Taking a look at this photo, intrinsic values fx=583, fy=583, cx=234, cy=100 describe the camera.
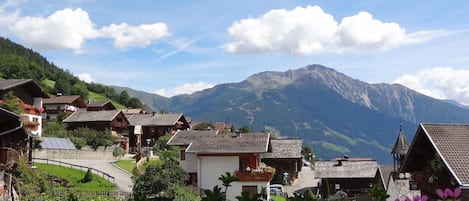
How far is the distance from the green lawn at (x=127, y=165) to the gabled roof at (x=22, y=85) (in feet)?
29.0

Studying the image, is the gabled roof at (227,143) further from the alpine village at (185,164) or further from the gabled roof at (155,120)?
the gabled roof at (155,120)

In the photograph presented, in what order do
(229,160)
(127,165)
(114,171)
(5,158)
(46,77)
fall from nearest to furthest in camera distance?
1. (5,158)
2. (229,160)
3. (114,171)
4. (127,165)
5. (46,77)

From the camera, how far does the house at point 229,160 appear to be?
129 ft

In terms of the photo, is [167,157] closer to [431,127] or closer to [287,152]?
[287,152]

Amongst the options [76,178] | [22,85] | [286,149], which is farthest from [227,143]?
[286,149]

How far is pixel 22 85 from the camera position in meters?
45.1

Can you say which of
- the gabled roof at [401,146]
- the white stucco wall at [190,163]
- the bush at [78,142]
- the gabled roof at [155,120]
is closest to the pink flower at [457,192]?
the gabled roof at [401,146]

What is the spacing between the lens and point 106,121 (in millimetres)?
72625

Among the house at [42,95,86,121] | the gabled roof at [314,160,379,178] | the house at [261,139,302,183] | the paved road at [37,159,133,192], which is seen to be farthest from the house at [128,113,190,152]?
the gabled roof at [314,160,379,178]

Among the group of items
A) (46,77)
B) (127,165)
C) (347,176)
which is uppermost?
(46,77)

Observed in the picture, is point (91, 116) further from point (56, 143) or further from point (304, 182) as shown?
point (304, 182)

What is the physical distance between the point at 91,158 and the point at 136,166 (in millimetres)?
6540

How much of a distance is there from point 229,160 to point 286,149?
2310cm

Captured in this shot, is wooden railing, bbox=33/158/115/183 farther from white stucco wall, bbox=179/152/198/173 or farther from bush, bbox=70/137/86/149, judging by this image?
bush, bbox=70/137/86/149
